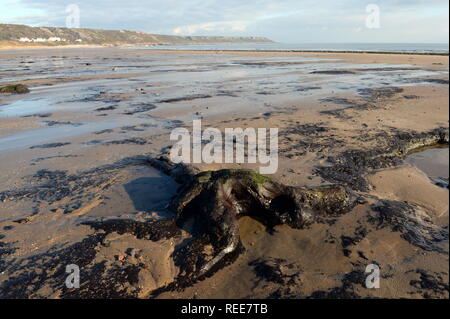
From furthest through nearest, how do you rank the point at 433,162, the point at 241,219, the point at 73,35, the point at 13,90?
the point at 73,35 → the point at 13,90 → the point at 433,162 → the point at 241,219

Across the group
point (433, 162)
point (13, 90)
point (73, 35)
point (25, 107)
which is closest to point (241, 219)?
point (433, 162)

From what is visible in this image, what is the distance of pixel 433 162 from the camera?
757cm

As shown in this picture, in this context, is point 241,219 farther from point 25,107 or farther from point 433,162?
point 25,107

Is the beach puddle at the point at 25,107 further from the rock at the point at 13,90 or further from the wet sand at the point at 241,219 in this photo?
the rock at the point at 13,90

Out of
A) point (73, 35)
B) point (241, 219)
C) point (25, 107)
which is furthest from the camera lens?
point (73, 35)

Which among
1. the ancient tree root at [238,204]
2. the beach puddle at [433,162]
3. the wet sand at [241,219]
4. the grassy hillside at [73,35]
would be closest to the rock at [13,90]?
the wet sand at [241,219]

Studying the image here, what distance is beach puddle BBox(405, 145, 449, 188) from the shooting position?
6.72 meters

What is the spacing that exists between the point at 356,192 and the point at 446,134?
508 cm

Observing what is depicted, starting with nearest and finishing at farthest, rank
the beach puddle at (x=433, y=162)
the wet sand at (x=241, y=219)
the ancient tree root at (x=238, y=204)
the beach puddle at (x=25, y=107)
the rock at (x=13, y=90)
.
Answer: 1. the wet sand at (x=241, y=219)
2. the ancient tree root at (x=238, y=204)
3. the beach puddle at (x=433, y=162)
4. the beach puddle at (x=25, y=107)
5. the rock at (x=13, y=90)

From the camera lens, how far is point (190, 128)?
10547mm

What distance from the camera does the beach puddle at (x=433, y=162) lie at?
22.0 feet

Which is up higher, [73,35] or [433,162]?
[73,35]

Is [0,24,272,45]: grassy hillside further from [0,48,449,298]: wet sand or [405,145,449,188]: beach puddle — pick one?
[405,145,449,188]: beach puddle
